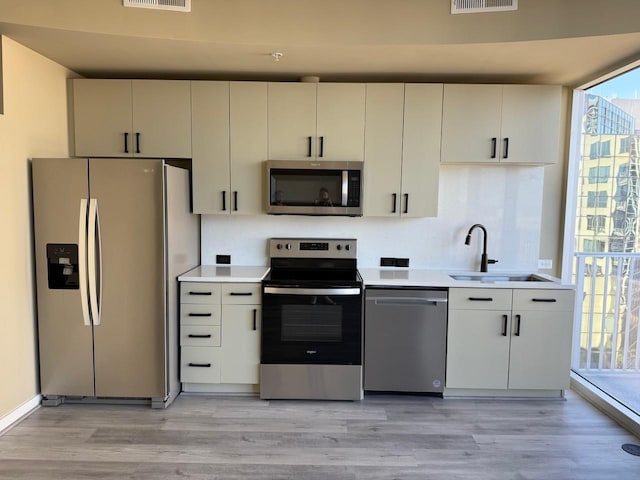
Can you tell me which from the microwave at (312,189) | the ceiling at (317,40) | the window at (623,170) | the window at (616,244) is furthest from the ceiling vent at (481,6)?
the window at (616,244)

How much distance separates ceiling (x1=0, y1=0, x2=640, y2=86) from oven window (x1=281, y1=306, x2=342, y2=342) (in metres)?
1.75

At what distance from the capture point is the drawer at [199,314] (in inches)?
122

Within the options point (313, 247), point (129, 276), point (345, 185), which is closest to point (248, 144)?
point (345, 185)

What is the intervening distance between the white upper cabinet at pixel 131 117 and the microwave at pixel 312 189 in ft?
2.53

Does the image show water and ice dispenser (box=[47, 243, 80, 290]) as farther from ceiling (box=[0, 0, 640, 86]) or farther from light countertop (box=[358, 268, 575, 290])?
light countertop (box=[358, 268, 575, 290])

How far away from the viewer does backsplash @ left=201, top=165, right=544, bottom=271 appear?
3.61 metres

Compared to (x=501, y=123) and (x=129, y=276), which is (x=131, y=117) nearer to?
(x=129, y=276)

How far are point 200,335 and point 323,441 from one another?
116cm

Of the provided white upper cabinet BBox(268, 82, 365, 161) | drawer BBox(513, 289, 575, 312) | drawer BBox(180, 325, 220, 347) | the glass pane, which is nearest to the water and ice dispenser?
drawer BBox(180, 325, 220, 347)

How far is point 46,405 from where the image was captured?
9.77 feet

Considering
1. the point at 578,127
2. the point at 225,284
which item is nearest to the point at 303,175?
the point at 225,284

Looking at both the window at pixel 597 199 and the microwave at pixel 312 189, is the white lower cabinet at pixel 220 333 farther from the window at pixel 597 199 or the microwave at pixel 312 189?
the window at pixel 597 199

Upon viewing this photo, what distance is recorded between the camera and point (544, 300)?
306cm

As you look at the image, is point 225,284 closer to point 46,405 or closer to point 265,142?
point 265,142
